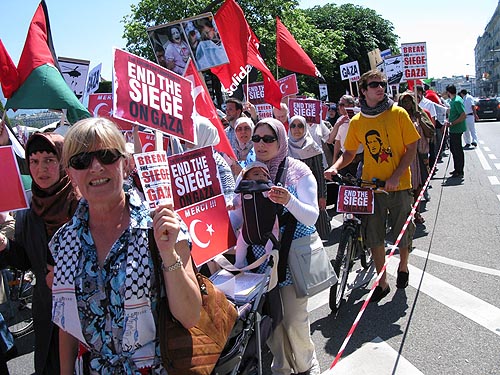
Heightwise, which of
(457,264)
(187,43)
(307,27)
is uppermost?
(307,27)

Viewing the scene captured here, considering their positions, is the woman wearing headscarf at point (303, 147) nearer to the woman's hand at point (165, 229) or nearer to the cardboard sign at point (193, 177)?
the cardboard sign at point (193, 177)

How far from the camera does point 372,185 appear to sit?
4871 mm

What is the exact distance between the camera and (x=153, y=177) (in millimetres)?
1849

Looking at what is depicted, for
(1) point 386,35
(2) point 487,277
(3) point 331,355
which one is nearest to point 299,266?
(3) point 331,355

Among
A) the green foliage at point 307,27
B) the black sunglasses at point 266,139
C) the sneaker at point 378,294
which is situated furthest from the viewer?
the green foliage at point 307,27

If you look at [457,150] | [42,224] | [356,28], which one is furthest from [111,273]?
[356,28]

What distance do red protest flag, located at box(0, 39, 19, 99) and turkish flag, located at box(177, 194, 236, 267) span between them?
2383 mm

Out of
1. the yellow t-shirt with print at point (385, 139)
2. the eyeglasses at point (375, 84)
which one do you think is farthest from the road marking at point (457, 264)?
the eyeglasses at point (375, 84)

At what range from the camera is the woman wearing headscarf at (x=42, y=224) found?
2.76m

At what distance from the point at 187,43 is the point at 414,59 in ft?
22.8

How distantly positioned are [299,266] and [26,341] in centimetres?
321

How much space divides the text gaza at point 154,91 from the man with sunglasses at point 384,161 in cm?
246

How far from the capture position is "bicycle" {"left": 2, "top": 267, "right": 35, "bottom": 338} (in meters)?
5.15

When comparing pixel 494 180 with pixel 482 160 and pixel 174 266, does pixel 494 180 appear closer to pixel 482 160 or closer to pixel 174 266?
pixel 482 160
